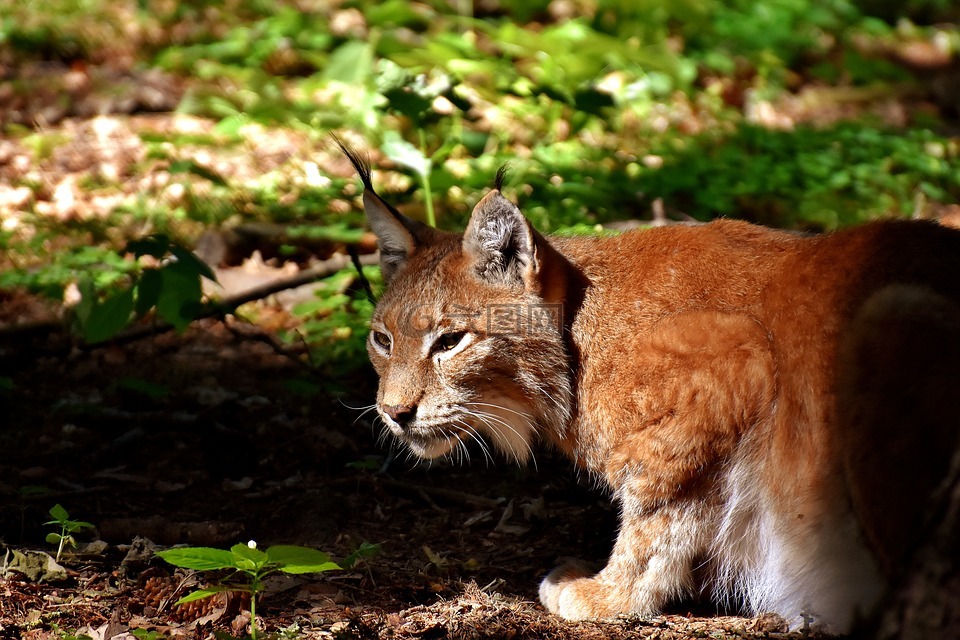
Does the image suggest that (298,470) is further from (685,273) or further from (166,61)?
(166,61)

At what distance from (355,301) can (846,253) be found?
10.0 ft

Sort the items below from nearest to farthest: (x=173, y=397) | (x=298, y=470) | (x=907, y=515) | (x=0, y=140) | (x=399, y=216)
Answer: (x=907, y=515) < (x=399, y=216) < (x=298, y=470) < (x=173, y=397) < (x=0, y=140)

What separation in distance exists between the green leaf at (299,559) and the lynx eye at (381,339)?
119 cm

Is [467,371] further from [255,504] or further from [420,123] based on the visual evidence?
[420,123]

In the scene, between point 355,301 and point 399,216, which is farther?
point 355,301

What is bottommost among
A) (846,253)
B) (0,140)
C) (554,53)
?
(0,140)

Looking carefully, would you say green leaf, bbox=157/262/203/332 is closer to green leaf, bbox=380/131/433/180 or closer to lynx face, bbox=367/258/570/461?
lynx face, bbox=367/258/570/461

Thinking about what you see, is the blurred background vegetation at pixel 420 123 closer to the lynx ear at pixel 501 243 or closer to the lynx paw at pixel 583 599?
the lynx ear at pixel 501 243

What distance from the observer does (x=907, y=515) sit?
8.59 feet

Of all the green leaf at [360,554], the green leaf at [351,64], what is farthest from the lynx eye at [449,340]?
the green leaf at [351,64]

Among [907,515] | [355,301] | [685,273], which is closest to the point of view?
[907,515]

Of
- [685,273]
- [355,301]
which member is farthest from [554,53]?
[685,273]

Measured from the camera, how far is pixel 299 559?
272cm

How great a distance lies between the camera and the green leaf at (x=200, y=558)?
8.65 ft
